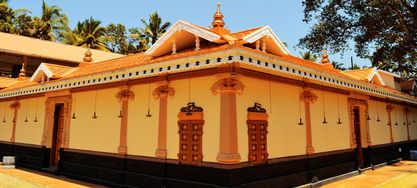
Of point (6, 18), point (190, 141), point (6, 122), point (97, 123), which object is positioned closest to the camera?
point (190, 141)

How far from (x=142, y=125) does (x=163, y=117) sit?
0.93 m

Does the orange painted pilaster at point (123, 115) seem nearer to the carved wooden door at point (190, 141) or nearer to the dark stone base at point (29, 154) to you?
the carved wooden door at point (190, 141)

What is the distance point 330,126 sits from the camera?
10.1m

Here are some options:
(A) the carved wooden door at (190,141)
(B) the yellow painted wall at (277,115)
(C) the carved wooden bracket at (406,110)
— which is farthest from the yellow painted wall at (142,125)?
(C) the carved wooden bracket at (406,110)

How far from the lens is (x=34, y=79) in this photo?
1249cm

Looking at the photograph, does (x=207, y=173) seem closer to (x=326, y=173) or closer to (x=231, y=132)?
(x=231, y=132)

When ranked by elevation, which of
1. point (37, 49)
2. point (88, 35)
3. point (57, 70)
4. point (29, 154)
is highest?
point (88, 35)

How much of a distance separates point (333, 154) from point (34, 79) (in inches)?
475

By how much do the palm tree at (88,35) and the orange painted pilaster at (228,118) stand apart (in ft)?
93.0

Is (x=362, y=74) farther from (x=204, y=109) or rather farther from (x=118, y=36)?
(x=118, y=36)

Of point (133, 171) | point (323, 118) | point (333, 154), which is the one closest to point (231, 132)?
point (133, 171)

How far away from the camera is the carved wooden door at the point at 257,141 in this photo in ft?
23.0

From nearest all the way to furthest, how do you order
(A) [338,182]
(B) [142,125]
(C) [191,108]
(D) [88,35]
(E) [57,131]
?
(C) [191,108]
(B) [142,125]
(A) [338,182]
(E) [57,131]
(D) [88,35]

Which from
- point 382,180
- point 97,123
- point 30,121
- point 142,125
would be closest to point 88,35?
point 30,121
